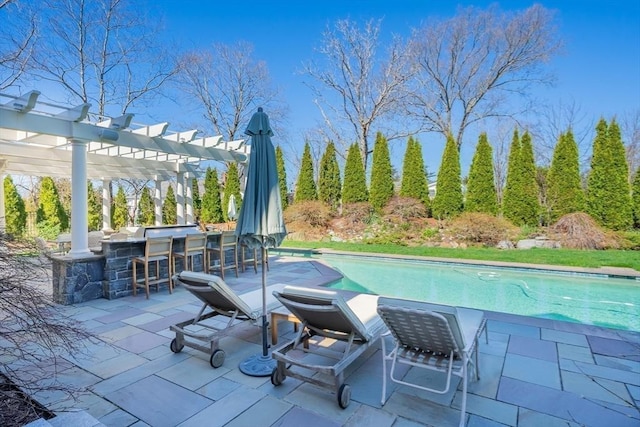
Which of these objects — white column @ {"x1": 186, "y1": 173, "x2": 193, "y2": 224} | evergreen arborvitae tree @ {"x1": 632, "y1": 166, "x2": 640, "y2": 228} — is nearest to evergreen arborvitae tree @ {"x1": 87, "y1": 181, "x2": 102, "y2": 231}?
white column @ {"x1": 186, "y1": 173, "x2": 193, "y2": 224}

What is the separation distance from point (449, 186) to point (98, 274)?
13.0m

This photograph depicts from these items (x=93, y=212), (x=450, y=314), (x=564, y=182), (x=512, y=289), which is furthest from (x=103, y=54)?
(x=564, y=182)

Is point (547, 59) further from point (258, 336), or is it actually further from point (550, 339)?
point (258, 336)

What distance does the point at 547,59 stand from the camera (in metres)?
17.0

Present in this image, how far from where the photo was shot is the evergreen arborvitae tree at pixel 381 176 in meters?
16.2

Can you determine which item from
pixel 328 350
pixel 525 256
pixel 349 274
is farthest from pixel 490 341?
pixel 525 256

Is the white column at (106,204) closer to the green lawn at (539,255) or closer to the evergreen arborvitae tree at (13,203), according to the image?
the evergreen arborvitae tree at (13,203)

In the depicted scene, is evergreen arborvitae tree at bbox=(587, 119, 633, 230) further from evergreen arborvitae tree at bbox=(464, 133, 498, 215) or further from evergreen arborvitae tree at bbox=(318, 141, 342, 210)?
evergreen arborvitae tree at bbox=(318, 141, 342, 210)

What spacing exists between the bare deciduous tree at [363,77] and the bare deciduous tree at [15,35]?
42.7 feet

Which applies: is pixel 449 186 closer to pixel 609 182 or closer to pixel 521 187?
pixel 521 187

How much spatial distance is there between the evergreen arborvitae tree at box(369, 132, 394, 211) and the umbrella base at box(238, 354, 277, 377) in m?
13.1

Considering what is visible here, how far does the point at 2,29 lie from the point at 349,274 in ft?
38.7

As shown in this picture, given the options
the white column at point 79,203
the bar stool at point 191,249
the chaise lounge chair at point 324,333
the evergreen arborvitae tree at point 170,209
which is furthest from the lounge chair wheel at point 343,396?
the evergreen arborvitae tree at point 170,209

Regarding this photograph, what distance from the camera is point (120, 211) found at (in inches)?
797
